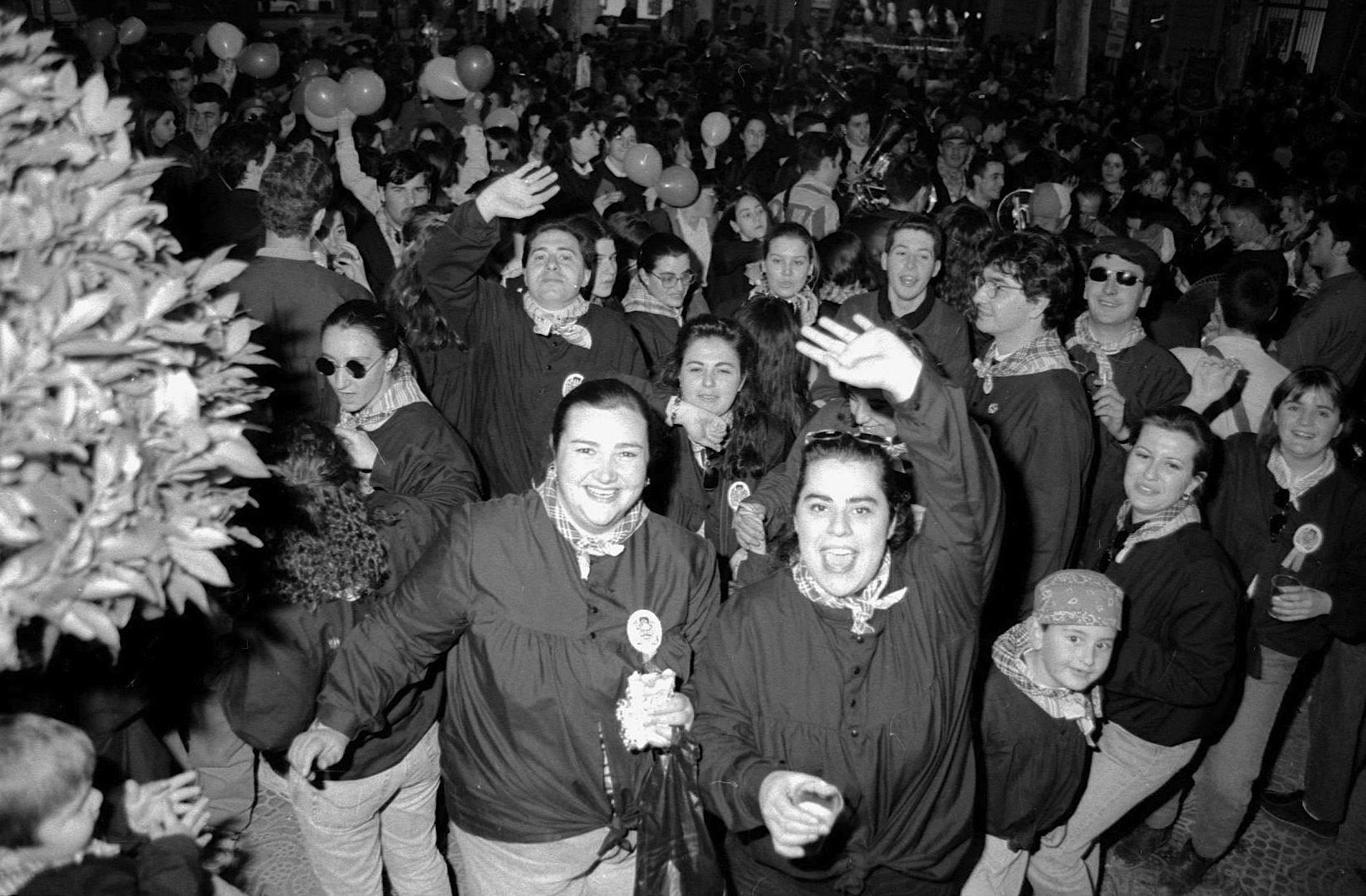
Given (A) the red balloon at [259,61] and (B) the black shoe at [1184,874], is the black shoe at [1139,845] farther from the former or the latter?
(A) the red balloon at [259,61]

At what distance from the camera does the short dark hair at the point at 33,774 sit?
197 centimetres

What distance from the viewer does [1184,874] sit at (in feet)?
13.0

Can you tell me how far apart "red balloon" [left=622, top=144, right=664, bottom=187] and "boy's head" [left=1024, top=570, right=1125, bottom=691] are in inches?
223

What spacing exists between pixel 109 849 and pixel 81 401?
1.14m

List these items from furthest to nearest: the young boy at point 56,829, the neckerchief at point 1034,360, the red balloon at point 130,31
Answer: the red balloon at point 130,31
the neckerchief at point 1034,360
the young boy at point 56,829

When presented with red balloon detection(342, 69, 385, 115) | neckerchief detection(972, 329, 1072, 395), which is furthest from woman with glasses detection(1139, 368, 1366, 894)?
red balloon detection(342, 69, 385, 115)

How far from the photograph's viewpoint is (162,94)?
8945 mm

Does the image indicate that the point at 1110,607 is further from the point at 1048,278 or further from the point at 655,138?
the point at 655,138

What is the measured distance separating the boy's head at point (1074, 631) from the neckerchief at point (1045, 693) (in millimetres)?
21

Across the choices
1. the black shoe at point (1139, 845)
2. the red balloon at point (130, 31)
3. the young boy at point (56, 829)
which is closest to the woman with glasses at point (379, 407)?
the young boy at point (56, 829)

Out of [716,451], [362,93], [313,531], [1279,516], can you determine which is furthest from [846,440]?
[362,93]

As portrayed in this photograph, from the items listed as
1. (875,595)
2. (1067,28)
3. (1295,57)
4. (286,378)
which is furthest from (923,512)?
(1295,57)

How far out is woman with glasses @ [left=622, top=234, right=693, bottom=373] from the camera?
497cm

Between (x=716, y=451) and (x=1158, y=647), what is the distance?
1671 mm
